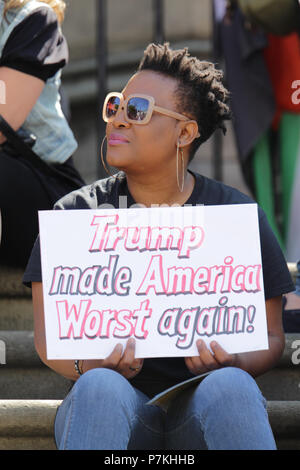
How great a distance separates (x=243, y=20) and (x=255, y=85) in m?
0.31

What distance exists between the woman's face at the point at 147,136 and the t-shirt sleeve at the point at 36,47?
535 millimetres

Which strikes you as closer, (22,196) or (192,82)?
(192,82)

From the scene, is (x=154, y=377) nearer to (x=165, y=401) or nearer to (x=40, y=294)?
(x=165, y=401)

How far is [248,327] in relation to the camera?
230 cm

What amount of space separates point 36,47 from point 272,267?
43.3 inches

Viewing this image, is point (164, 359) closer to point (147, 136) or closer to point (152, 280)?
point (152, 280)

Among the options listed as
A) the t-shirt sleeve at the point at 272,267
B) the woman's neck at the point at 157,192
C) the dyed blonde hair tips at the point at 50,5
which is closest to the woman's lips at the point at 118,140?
the woman's neck at the point at 157,192

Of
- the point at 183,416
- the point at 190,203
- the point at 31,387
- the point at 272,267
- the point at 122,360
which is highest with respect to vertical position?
the point at 190,203

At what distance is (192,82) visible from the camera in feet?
8.58

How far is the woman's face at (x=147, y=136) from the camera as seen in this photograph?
249 centimetres

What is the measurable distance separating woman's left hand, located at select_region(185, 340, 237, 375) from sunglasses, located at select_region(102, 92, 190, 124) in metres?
0.61

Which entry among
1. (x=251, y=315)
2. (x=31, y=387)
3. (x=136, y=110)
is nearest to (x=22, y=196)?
(x=31, y=387)

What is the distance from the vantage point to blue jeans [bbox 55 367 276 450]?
208cm
